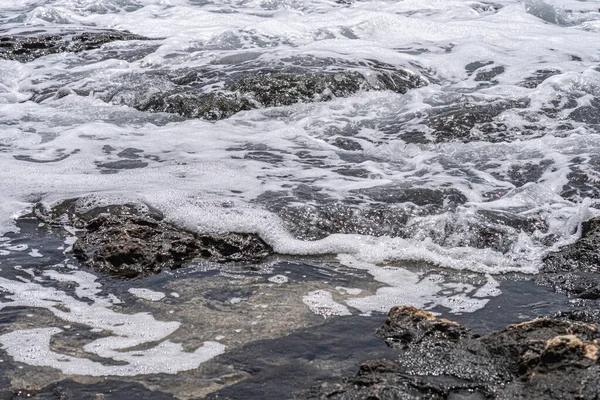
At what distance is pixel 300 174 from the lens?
604 centimetres

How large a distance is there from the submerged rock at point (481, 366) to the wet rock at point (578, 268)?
41.2 inches

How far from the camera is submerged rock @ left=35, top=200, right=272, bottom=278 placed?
4.31 meters

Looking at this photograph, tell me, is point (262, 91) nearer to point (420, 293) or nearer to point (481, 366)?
point (420, 293)

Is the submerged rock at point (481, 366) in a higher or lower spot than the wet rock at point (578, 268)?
higher

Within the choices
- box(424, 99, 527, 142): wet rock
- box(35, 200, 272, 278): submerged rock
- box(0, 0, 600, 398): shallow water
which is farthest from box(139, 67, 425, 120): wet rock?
box(35, 200, 272, 278): submerged rock

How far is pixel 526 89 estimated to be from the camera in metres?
8.61

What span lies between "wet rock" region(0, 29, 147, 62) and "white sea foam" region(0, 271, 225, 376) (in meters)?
7.68

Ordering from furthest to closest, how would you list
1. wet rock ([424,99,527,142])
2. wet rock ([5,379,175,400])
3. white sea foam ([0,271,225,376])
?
1. wet rock ([424,99,527,142])
2. white sea foam ([0,271,225,376])
3. wet rock ([5,379,175,400])

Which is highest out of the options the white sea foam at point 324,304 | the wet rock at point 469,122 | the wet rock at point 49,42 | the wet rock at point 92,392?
the wet rock at point 49,42

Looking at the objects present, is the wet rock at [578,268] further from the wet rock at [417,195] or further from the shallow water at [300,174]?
the wet rock at [417,195]

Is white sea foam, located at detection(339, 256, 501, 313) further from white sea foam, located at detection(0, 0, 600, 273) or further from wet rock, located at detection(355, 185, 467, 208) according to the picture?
wet rock, located at detection(355, 185, 467, 208)

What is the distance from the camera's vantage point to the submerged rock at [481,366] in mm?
2674

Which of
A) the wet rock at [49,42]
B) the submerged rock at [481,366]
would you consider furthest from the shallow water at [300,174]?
the submerged rock at [481,366]

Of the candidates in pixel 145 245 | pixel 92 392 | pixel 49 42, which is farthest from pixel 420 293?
pixel 49 42
